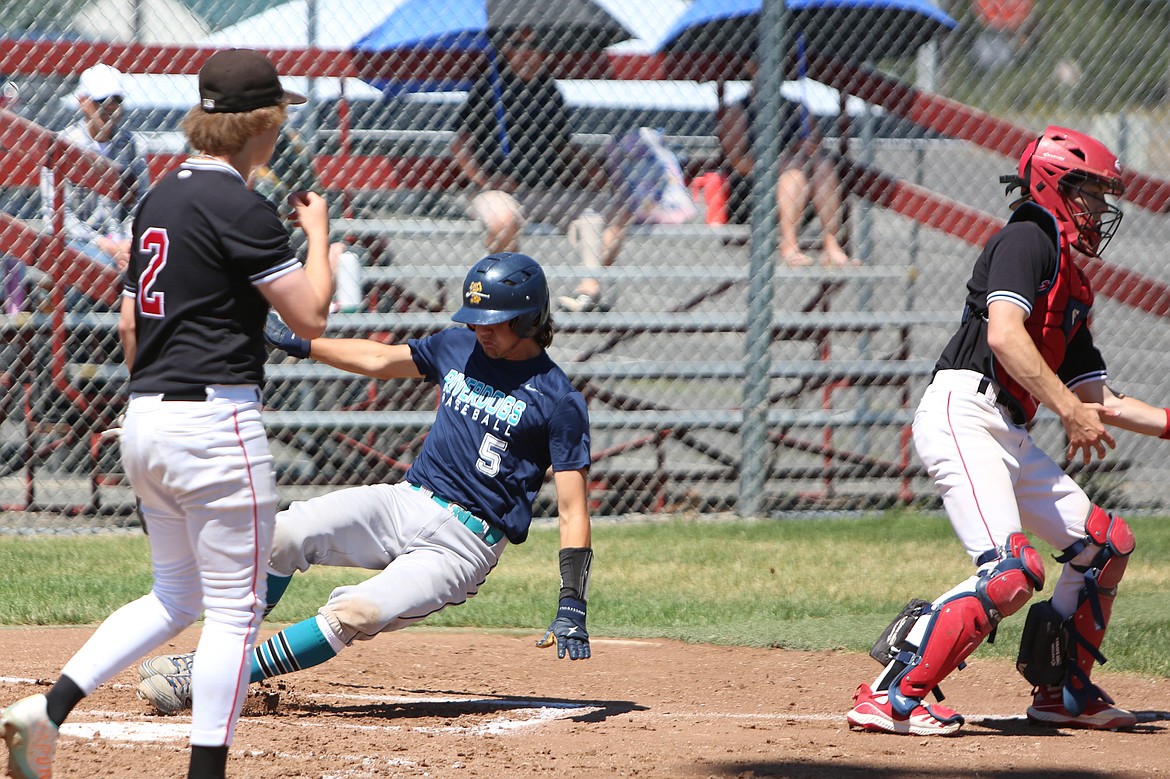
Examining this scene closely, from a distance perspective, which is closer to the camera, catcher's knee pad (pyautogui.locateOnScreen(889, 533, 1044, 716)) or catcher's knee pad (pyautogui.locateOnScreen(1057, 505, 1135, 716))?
catcher's knee pad (pyautogui.locateOnScreen(889, 533, 1044, 716))

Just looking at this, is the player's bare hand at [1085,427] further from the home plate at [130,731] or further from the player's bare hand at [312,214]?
the home plate at [130,731]

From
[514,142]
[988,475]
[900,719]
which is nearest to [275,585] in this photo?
[900,719]

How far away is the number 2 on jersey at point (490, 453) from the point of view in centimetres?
442

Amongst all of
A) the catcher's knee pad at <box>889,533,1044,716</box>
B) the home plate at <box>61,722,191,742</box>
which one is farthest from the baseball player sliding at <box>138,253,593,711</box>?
the catcher's knee pad at <box>889,533,1044,716</box>

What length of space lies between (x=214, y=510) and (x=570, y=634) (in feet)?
4.35

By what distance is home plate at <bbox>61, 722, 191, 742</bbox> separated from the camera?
3.87m

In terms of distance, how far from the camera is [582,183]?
9070 millimetres

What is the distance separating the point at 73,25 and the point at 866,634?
593 centimetres

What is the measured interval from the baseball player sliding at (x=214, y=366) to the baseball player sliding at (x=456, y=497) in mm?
987

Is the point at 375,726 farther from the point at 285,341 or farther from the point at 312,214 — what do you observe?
the point at 312,214

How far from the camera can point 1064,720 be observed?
4.45 metres

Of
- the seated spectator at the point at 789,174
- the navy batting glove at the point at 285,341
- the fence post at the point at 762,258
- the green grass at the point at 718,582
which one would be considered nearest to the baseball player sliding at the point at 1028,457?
the green grass at the point at 718,582

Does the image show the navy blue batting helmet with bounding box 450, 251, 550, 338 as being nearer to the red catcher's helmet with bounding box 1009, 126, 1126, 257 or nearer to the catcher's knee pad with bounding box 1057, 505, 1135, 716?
the red catcher's helmet with bounding box 1009, 126, 1126, 257

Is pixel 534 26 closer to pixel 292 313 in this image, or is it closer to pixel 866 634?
pixel 866 634
